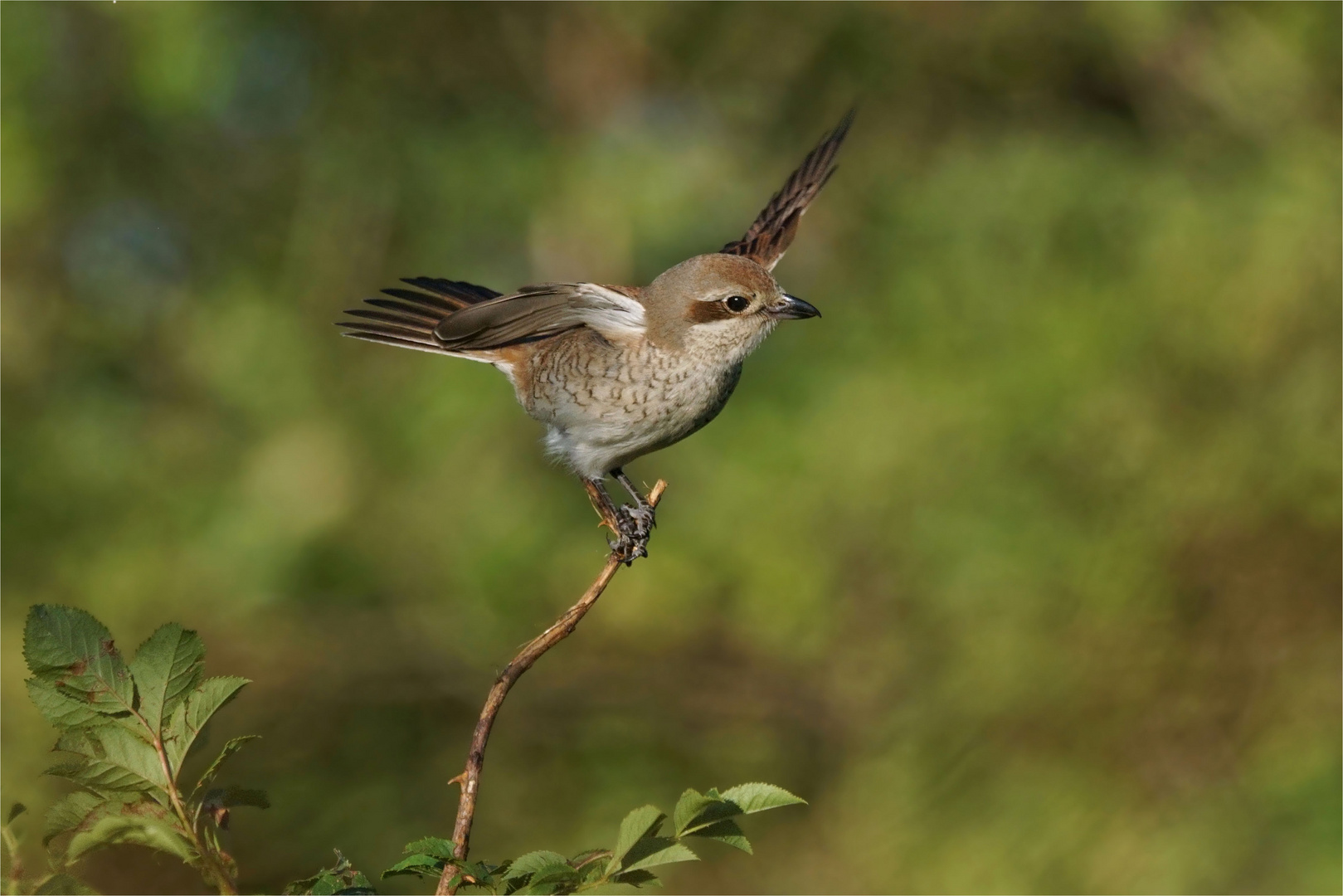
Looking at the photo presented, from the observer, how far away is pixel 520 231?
564cm

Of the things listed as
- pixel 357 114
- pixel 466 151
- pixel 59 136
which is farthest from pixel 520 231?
pixel 59 136

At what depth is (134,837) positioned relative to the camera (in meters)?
0.83

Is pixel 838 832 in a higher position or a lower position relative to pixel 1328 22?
lower

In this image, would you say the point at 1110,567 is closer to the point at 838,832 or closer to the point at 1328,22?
the point at 838,832

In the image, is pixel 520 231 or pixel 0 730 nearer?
pixel 0 730

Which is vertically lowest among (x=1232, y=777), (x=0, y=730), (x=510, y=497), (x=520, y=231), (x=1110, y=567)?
(x=1232, y=777)

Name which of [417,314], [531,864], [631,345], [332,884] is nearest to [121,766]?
[332,884]

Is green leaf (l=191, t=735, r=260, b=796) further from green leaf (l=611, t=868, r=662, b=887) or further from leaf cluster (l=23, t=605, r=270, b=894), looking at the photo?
green leaf (l=611, t=868, r=662, b=887)

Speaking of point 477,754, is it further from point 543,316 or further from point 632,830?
point 543,316

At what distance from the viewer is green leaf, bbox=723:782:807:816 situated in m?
0.91

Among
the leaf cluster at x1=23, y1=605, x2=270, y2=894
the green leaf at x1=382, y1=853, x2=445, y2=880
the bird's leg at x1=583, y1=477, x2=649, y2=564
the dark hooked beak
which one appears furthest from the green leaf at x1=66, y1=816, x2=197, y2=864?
the dark hooked beak

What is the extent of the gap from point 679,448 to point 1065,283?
5.26 feet

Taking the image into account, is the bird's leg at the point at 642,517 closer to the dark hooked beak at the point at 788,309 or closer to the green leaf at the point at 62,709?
the dark hooked beak at the point at 788,309

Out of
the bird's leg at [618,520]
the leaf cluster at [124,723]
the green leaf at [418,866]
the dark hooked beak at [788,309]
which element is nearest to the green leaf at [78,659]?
the leaf cluster at [124,723]
